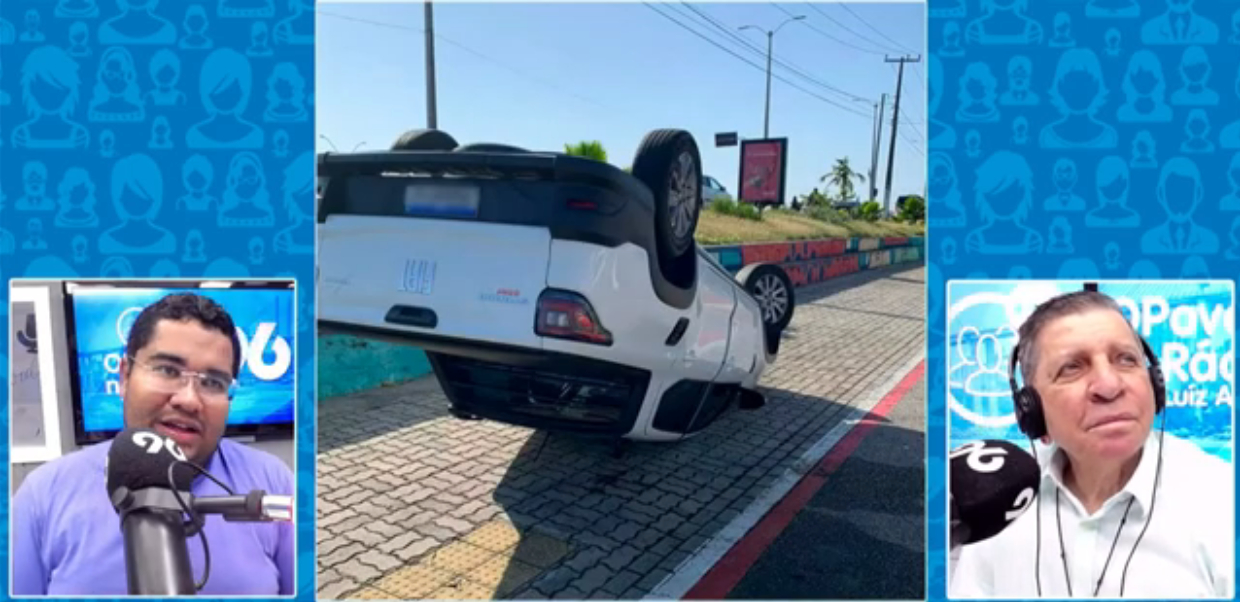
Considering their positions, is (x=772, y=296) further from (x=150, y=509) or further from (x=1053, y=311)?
(x=150, y=509)

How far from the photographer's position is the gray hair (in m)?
2.57

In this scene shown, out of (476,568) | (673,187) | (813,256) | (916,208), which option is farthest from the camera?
(813,256)

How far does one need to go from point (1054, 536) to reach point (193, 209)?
141 inches

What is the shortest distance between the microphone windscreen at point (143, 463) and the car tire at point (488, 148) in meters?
1.61

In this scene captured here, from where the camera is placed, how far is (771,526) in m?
3.42

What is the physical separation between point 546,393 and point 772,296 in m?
2.80

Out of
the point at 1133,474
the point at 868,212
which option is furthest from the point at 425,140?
the point at 868,212

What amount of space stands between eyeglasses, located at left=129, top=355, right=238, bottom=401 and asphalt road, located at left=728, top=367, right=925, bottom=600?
2230mm

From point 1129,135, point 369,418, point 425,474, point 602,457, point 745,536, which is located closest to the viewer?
point 1129,135

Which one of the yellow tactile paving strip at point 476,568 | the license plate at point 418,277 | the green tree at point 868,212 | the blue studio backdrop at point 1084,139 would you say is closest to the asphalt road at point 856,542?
the yellow tactile paving strip at point 476,568

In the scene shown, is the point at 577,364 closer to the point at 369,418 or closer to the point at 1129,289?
the point at 1129,289

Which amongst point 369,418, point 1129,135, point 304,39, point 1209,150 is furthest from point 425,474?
point 1209,150

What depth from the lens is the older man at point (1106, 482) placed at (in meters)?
2.54

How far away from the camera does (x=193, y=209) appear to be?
8.48 feet
